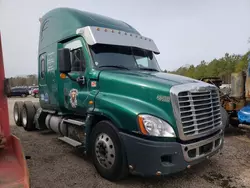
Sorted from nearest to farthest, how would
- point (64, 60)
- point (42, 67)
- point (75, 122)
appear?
point (64, 60), point (75, 122), point (42, 67)

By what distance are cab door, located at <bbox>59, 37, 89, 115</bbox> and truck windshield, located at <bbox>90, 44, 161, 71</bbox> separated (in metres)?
0.29

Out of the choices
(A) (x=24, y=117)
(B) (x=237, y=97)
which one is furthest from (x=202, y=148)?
(A) (x=24, y=117)

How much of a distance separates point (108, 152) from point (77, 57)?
215 centimetres

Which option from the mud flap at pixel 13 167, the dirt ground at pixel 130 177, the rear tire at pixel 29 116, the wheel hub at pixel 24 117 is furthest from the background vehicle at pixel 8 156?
the wheel hub at pixel 24 117

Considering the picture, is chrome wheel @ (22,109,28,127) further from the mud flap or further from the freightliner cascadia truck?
the mud flap

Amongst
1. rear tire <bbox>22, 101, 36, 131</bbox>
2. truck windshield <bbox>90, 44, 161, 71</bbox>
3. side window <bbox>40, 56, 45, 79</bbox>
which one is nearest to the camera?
truck windshield <bbox>90, 44, 161, 71</bbox>

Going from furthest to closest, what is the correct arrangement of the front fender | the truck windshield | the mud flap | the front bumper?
the truck windshield
the front fender
the front bumper
the mud flap

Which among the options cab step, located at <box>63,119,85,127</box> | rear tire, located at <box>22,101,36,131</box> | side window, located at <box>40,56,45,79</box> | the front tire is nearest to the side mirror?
cab step, located at <box>63,119,85,127</box>

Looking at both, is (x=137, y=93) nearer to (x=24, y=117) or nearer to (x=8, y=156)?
(x=8, y=156)

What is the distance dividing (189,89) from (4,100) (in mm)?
2600

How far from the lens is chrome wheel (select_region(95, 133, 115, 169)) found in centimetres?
378

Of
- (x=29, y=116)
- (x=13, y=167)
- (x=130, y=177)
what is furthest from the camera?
(x=29, y=116)

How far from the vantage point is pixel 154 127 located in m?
3.34

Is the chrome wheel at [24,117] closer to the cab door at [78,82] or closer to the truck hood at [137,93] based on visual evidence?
the cab door at [78,82]
